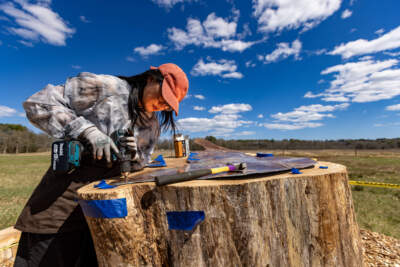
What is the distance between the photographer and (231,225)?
4.16ft

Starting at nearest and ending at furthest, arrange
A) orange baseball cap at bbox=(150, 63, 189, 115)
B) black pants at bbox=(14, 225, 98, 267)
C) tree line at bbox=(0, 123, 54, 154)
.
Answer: black pants at bbox=(14, 225, 98, 267) → orange baseball cap at bbox=(150, 63, 189, 115) → tree line at bbox=(0, 123, 54, 154)

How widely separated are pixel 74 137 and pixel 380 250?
150 inches

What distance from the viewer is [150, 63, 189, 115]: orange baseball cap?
1945 mm

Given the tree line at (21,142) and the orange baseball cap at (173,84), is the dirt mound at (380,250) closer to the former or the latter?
the orange baseball cap at (173,84)

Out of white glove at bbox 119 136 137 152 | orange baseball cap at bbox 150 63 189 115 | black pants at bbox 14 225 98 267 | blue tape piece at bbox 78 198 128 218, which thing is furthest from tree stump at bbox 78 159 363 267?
orange baseball cap at bbox 150 63 189 115

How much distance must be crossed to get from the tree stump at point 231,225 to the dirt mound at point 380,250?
68.7 inches

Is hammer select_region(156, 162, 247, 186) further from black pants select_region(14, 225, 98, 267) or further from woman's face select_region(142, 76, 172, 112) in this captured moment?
black pants select_region(14, 225, 98, 267)

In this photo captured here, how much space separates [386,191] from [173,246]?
7.33 m

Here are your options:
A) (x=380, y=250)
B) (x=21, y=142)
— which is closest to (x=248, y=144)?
(x=380, y=250)

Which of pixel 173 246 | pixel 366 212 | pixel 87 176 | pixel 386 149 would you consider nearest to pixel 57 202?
pixel 87 176

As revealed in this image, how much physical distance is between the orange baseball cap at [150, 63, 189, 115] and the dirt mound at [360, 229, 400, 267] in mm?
2934

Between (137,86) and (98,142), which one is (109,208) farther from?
(137,86)

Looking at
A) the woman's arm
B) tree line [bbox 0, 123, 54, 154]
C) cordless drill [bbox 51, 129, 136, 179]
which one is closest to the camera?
cordless drill [bbox 51, 129, 136, 179]

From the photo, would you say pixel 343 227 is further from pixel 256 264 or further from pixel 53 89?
pixel 53 89
